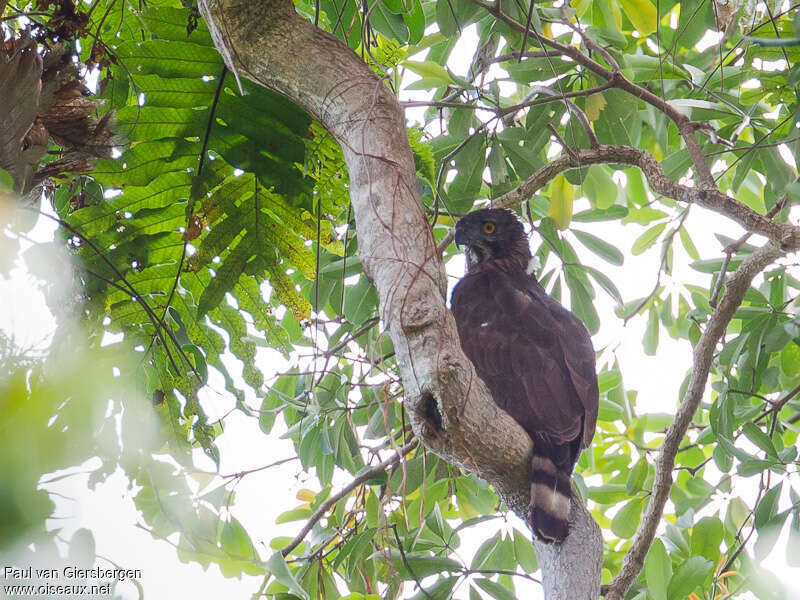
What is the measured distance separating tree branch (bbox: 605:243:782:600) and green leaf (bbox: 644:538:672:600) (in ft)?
0.24

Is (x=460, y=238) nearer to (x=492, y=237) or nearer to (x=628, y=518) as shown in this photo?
(x=492, y=237)

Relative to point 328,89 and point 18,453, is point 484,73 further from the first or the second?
point 18,453

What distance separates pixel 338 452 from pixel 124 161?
1.52m

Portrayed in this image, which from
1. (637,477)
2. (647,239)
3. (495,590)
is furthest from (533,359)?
(647,239)

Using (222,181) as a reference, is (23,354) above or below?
below

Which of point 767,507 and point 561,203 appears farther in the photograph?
point 561,203

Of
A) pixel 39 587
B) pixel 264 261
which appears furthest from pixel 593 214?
pixel 39 587

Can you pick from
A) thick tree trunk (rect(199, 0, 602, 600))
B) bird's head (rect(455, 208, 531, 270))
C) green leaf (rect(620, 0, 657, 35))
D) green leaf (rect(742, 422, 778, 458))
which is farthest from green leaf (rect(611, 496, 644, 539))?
green leaf (rect(620, 0, 657, 35))

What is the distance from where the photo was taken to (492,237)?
11.4ft

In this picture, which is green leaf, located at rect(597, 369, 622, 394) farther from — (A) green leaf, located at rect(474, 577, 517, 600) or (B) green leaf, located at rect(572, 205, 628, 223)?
(A) green leaf, located at rect(474, 577, 517, 600)

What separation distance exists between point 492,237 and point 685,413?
1.11 meters

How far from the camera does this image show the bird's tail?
6.42 ft

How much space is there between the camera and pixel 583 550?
2045 mm

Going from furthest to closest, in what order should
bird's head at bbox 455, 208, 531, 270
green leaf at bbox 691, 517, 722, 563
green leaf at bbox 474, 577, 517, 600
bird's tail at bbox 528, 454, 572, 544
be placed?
bird's head at bbox 455, 208, 531, 270
green leaf at bbox 691, 517, 722, 563
green leaf at bbox 474, 577, 517, 600
bird's tail at bbox 528, 454, 572, 544
